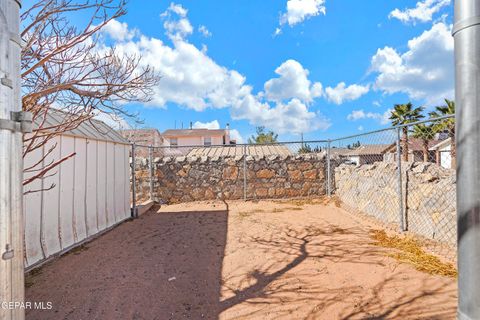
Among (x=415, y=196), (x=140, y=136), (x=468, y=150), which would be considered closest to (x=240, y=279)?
(x=468, y=150)

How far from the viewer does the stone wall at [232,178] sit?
8.98 m

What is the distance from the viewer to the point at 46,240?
4.08 metres

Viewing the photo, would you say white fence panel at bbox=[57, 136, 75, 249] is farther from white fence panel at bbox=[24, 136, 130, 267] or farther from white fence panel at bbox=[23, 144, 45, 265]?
white fence panel at bbox=[23, 144, 45, 265]

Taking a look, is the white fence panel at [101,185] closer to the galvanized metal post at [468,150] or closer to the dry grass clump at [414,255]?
the dry grass clump at [414,255]

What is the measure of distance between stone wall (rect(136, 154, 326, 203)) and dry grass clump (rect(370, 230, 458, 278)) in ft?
13.5

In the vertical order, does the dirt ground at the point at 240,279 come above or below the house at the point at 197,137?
below

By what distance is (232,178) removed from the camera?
9008 mm

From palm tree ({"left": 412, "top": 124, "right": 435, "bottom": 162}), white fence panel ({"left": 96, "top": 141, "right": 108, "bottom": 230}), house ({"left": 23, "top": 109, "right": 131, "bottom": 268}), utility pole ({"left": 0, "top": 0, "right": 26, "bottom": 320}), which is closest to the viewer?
utility pole ({"left": 0, "top": 0, "right": 26, "bottom": 320})

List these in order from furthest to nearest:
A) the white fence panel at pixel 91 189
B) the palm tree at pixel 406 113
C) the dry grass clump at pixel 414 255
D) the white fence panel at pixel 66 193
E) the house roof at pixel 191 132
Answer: the house roof at pixel 191 132, the palm tree at pixel 406 113, the white fence panel at pixel 91 189, the white fence panel at pixel 66 193, the dry grass clump at pixel 414 255

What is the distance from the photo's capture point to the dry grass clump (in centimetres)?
325

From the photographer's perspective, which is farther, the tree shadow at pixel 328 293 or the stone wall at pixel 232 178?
the stone wall at pixel 232 178

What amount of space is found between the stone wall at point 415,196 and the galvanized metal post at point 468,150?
3.34m

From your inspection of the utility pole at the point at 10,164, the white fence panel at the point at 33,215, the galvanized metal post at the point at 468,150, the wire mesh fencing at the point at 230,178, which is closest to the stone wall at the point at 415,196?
the wire mesh fencing at the point at 230,178

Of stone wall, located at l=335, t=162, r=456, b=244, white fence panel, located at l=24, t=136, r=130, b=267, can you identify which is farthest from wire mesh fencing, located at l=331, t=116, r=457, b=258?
white fence panel, located at l=24, t=136, r=130, b=267
